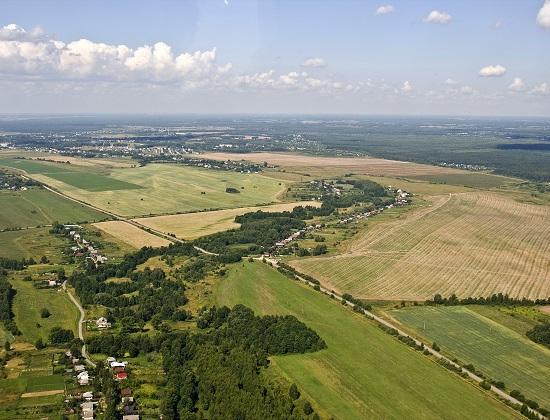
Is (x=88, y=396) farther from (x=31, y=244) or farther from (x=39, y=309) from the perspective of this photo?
(x=31, y=244)

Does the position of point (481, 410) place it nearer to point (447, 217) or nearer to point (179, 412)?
point (179, 412)

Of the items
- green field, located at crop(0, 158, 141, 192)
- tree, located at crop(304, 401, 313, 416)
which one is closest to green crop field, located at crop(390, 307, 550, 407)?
tree, located at crop(304, 401, 313, 416)

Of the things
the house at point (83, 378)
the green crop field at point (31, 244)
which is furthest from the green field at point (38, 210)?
the house at point (83, 378)

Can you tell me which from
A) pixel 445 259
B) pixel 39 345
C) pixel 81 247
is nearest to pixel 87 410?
pixel 39 345

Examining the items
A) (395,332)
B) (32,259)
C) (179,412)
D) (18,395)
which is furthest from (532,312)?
(32,259)

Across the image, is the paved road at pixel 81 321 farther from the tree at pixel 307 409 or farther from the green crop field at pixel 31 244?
the tree at pixel 307 409

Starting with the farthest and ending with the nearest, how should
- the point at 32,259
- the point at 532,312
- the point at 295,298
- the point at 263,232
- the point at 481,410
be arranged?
the point at 263,232, the point at 32,259, the point at 295,298, the point at 532,312, the point at 481,410

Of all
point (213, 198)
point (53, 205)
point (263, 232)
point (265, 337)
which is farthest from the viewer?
point (213, 198)
